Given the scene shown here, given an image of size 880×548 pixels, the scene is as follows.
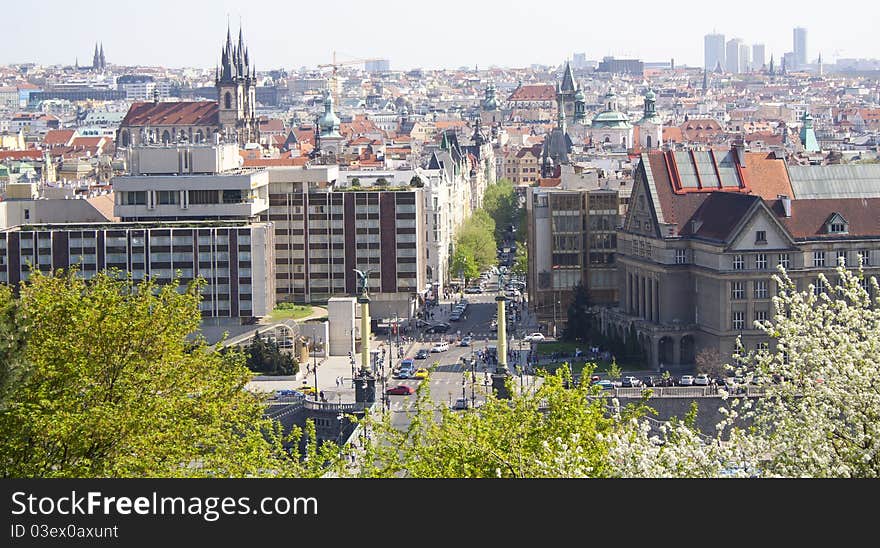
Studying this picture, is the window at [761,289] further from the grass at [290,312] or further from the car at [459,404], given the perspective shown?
the grass at [290,312]

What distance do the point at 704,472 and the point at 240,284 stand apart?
204ft

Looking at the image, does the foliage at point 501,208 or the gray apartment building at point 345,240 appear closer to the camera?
the gray apartment building at point 345,240

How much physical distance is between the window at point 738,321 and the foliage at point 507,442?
42.8 m

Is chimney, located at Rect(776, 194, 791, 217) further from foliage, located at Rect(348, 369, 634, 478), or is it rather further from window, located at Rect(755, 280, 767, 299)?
foliage, located at Rect(348, 369, 634, 478)

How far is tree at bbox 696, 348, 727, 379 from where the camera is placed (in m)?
77.8

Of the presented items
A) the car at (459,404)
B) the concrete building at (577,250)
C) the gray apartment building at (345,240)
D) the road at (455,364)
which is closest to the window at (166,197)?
the gray apartment building at (345,240)

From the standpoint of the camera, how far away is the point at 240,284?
89.2 meters

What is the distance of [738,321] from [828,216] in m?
5.38

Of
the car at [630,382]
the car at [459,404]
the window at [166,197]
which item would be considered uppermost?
the window at [166,197]


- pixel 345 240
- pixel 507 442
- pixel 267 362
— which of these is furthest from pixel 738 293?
pixel 507 442

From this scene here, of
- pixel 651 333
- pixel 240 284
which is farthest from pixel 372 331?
pixel 651 333

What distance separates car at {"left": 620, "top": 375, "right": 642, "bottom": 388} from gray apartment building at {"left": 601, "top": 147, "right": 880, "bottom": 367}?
5371 mm

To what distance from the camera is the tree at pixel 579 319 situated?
295 ft

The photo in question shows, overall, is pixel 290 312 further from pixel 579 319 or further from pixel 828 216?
pixel 828 216
